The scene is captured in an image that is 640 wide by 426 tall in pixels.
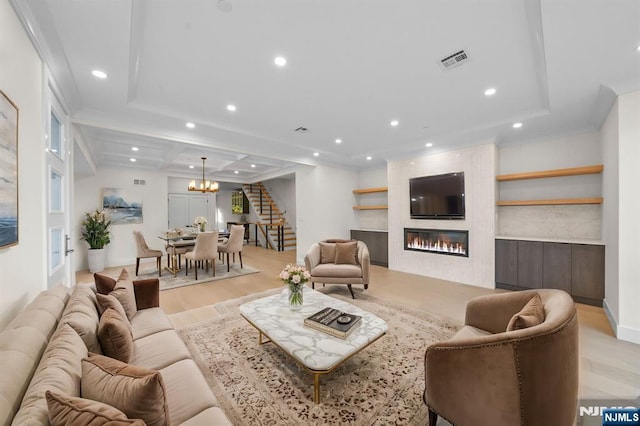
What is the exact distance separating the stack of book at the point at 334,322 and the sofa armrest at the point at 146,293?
157cm

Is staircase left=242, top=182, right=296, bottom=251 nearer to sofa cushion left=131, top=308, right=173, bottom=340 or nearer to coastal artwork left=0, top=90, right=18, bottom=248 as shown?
sofa cushion left=131, top=308, right=173, bottom=340

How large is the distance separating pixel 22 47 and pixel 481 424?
363 centimetres

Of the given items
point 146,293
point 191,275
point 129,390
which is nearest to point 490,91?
point 129,390

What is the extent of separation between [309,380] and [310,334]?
0.36 m

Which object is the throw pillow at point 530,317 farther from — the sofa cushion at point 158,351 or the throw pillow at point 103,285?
the throw pillow at point 103,285

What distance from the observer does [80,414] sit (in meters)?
0.72

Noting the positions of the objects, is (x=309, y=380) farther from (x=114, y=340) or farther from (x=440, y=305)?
(x=440, y=305)

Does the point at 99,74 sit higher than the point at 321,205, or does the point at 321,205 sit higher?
the point at 99,74

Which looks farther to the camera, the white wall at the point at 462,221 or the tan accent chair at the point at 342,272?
the white wall at the point at 462,221

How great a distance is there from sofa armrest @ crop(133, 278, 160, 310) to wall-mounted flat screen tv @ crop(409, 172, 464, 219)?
4678 mm

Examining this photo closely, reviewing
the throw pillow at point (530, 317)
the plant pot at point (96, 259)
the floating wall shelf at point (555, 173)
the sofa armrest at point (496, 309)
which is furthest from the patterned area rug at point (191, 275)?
the floating wall shelf at point (555, 173)

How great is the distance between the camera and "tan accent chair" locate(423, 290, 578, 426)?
45.9 inches

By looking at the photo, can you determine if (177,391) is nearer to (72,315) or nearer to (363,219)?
(72,315)

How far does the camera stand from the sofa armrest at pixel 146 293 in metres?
2.45
